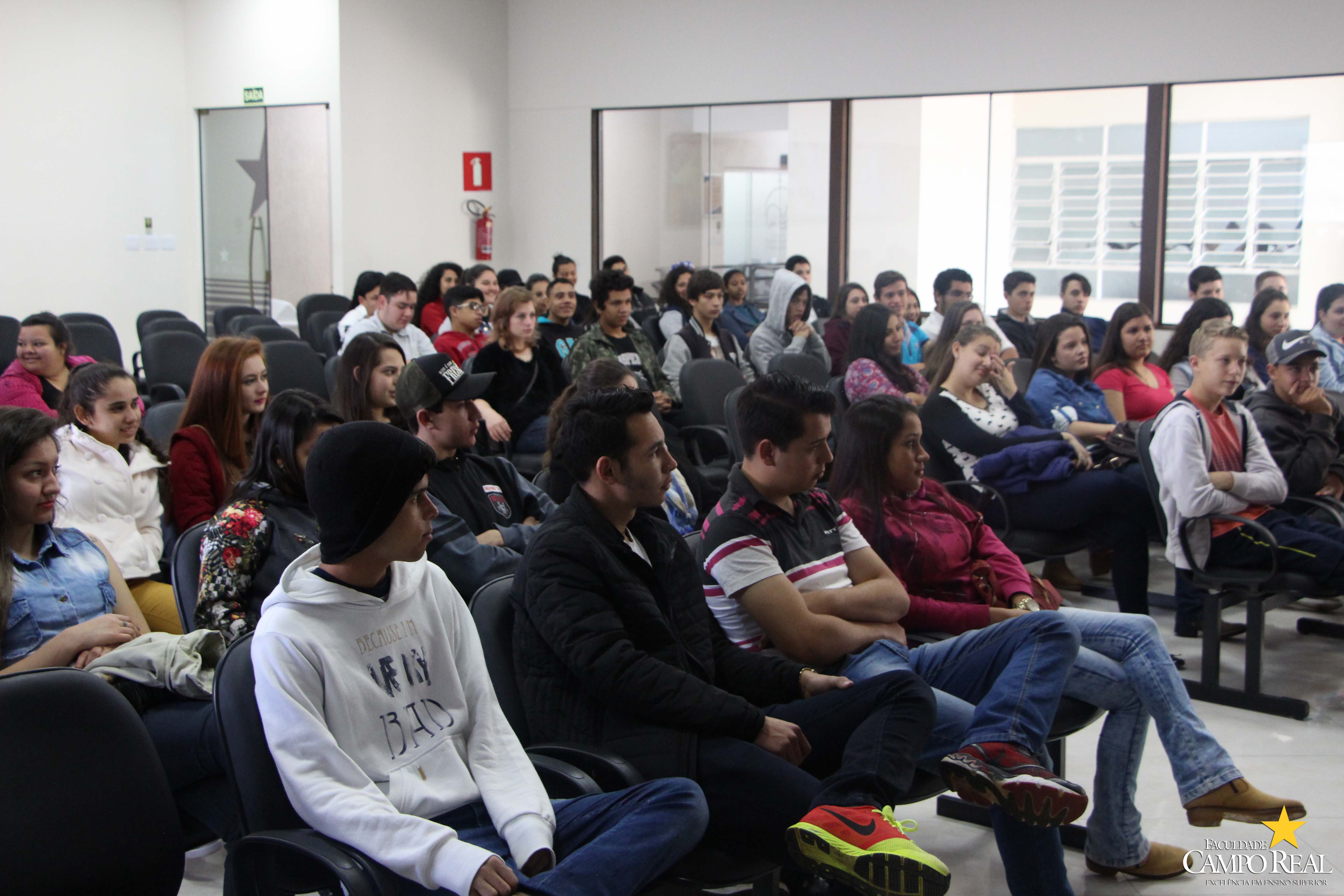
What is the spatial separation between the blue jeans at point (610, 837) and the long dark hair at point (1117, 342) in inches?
154

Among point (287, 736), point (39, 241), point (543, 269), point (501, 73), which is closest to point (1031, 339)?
point (543, 269)

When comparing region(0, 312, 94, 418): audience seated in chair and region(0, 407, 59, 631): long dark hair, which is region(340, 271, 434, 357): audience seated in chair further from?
region(0, 407, 59, 631): long dark hair

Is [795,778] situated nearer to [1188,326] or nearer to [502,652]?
[502,652]

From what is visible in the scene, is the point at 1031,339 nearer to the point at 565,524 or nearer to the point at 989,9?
the point at 989,9

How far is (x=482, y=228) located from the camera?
10.4 meters

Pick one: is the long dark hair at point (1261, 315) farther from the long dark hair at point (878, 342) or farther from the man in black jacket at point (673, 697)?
the man in black jacket at point (673, 697)

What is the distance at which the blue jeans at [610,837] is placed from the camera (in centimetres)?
164

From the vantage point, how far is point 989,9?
883 cm

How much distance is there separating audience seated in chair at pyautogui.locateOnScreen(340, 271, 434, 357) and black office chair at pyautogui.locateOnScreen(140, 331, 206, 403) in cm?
79

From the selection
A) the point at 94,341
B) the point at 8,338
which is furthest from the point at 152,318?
the point at 8,338

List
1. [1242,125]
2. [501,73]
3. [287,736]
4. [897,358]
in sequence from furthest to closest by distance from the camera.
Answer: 1. [501,73]
2. [1242,125]
3. [897,358]
4. [287,736]

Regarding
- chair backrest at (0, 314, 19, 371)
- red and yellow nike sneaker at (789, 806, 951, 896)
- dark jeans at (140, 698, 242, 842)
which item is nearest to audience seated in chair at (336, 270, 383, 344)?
chair backrest at (0, 314, 19, 371)

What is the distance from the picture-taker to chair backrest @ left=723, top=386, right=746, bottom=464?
4238 mm

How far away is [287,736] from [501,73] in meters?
9.88
